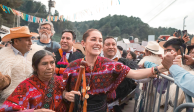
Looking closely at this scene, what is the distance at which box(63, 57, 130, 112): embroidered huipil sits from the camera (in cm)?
173

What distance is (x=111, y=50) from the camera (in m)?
2.81

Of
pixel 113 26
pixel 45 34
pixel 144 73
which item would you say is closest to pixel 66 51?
pixel 45 34

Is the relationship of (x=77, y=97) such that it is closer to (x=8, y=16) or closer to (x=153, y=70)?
(x=153, y=70)

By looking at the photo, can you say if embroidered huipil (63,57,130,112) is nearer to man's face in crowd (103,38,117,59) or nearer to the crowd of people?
the crowd of people

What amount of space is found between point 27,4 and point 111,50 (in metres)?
58.4

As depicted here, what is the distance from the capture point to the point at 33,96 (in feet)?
5.14

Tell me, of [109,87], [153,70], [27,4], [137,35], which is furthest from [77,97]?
[137,35]

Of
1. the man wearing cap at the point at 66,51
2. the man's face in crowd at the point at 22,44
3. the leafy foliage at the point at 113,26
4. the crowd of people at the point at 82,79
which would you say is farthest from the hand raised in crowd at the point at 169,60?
the leafy foliage at the point at 113,26

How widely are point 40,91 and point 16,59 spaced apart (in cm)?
112

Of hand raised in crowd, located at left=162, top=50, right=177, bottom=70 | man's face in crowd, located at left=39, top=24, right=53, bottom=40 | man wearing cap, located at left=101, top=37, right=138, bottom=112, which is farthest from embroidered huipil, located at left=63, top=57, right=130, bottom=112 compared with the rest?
man's face in crowd, located at left=39, top=24, right=53, bottom=40

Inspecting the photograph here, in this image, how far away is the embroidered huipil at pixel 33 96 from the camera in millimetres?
1452

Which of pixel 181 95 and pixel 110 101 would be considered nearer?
pixel 181 95

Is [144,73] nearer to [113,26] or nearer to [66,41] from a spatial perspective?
[66,41]

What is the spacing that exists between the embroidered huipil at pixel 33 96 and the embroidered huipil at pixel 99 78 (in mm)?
156
